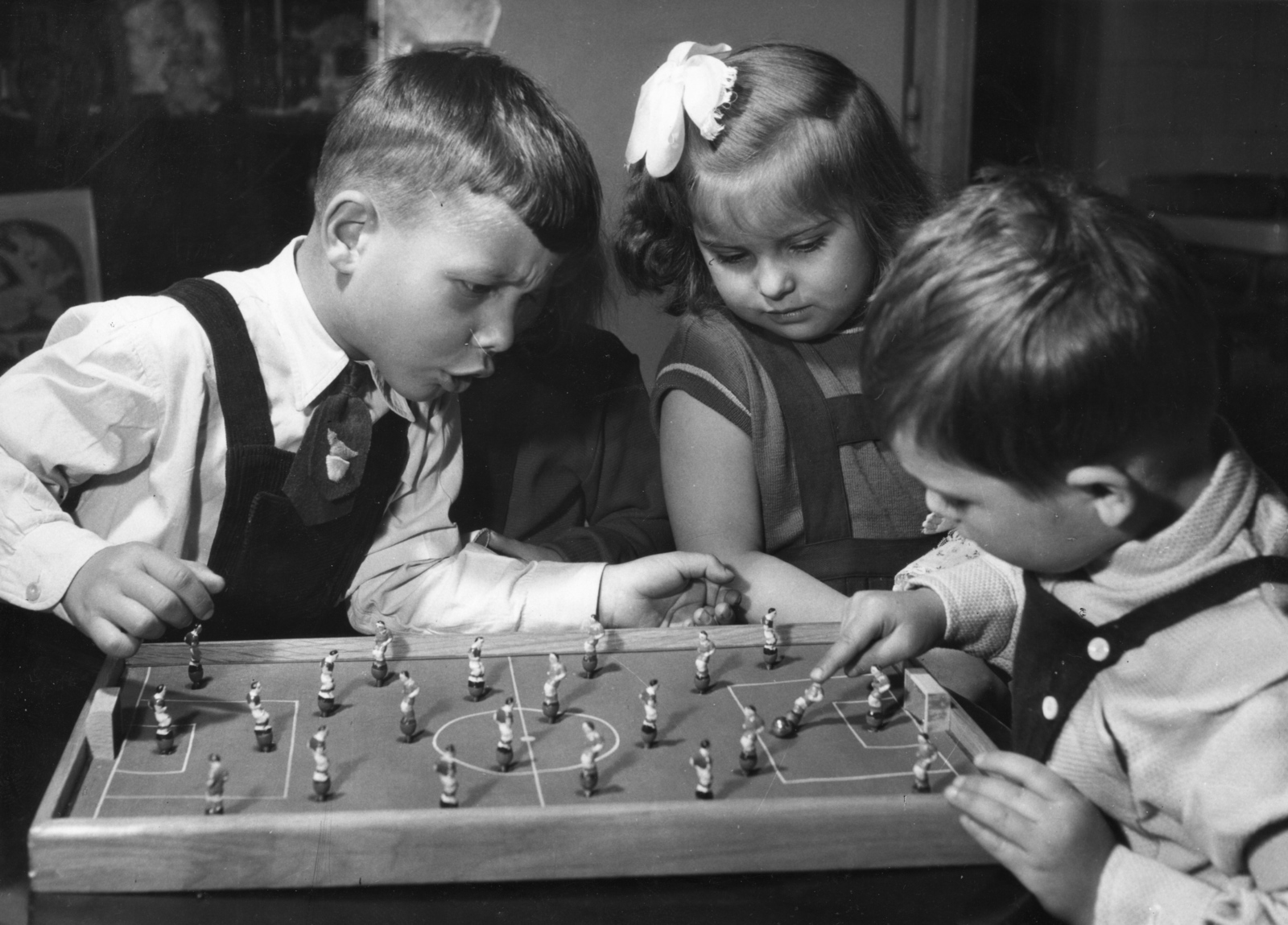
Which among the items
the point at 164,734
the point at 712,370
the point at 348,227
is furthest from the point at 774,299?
the point at 164,734

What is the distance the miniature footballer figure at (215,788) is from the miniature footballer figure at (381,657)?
0.61ft

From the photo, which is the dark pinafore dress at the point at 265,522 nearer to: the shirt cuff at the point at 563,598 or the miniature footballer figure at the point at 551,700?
the shirt cuff at the point at 563,598

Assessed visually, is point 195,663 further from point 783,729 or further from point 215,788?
point 783,729

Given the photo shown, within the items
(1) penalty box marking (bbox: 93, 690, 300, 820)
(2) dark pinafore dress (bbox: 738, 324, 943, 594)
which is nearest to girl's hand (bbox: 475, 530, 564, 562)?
(2) dark pinafore dress (bbox: 738, 324, 943, 594)

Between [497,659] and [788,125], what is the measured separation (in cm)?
62

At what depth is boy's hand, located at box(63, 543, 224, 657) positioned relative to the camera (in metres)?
1.02

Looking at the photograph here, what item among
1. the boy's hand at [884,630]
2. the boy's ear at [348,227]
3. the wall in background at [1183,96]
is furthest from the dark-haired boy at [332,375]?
the wall in background at [1183,96]

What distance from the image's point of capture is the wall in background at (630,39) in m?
1.38

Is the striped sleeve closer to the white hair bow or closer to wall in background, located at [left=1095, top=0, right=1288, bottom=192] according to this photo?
the white hair bow

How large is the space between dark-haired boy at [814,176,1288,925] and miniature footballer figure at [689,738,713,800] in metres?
→ 0.16

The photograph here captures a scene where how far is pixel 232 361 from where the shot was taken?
122cm

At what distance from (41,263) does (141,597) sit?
535 mm

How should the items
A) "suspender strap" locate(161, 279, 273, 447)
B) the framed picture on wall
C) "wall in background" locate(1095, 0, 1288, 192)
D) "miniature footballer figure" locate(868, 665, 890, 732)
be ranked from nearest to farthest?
"miniature footballer figure" locate(868, 665, 890, 732)
"suspender strap" locate(161, 279, 273, 447)
the framed picture on wall
"wall in background" locate(1095, 0, 1288, 192)

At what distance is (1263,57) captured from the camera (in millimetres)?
1454
